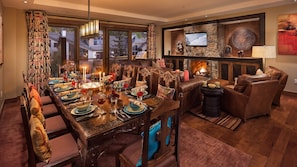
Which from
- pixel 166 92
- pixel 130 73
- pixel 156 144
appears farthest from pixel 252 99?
pixel 156 144

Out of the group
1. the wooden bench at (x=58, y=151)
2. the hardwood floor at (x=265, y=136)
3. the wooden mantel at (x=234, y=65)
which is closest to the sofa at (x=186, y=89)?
the hardwood floor at (x=265, y=136)

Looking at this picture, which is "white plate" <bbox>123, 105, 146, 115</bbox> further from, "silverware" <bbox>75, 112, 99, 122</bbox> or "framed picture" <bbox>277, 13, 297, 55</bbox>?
"framed picture" <bbox>277, 13, 297, 55</bbox>

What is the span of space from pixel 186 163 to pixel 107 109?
4.01 ft

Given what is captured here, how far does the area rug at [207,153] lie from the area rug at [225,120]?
648 millimetres

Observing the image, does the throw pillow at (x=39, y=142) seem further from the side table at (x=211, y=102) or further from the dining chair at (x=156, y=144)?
the side table at (x=211, y=102)

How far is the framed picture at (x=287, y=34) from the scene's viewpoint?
16.0 ft

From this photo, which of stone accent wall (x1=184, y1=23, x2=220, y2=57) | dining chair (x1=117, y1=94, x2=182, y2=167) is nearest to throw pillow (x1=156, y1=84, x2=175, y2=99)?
dining chair (x1=117, y1=94, x2=182, y2=167)

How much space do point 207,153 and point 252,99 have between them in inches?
66.1

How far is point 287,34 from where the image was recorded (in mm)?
5000

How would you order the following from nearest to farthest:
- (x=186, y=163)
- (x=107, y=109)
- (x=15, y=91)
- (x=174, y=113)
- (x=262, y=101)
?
(x=174, y=113) < (x=107, y=109) < (x=186, y=163) < (x=262, y=101) < (x=15, y=91)

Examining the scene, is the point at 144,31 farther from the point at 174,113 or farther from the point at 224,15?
the point at 174,113

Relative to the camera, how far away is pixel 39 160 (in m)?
1.53

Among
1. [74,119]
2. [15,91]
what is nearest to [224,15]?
[74,119]

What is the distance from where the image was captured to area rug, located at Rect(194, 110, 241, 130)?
3272mm
